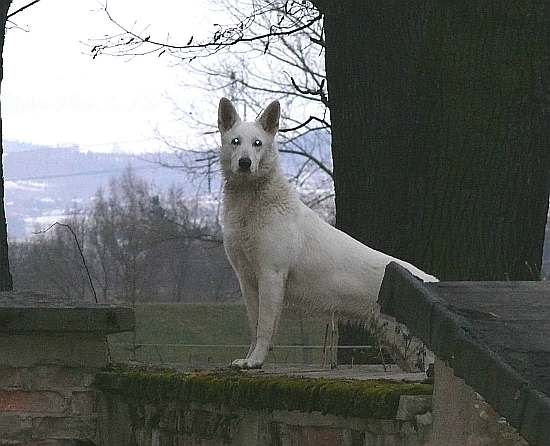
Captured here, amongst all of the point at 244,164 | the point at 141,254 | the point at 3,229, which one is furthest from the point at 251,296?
the point at 141,254

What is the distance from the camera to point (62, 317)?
4879 millimetres

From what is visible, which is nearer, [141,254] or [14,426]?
[14,426]

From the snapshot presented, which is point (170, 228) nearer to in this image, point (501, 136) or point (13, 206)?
point (501, 136)

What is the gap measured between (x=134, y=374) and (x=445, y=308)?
2.26 metres

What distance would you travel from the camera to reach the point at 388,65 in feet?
23.7

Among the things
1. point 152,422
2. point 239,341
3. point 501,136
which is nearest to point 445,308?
point 152,422

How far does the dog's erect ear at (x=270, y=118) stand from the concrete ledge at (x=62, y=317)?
1.07 metres

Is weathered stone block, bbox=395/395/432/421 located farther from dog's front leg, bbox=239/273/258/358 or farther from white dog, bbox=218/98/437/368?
dog's front leg, bbox=239/273/258/358

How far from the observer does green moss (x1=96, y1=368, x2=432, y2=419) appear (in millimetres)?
3582

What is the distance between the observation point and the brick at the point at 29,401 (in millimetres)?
4875

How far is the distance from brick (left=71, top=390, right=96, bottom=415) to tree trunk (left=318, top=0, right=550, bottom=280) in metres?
2.66

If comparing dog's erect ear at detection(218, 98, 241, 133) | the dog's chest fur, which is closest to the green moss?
the dog's chest fur

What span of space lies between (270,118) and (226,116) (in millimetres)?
205

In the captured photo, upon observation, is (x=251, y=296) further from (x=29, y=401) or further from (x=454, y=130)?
(x=454, y=130)
